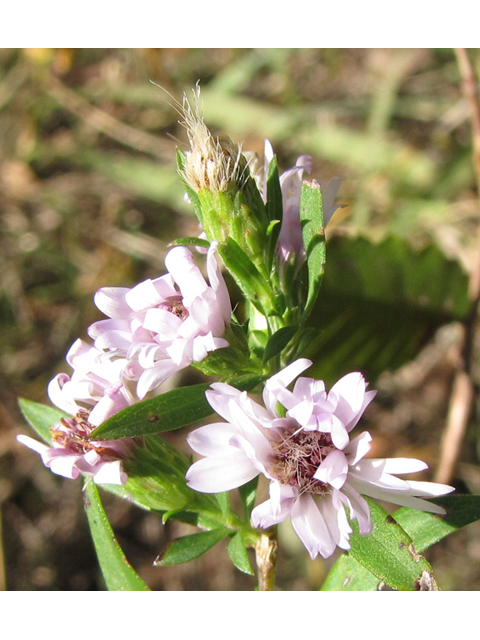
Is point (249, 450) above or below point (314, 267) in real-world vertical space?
below

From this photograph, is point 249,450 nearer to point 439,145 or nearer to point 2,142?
point 439,145

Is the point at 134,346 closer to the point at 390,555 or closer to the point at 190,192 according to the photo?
the point at 190,192

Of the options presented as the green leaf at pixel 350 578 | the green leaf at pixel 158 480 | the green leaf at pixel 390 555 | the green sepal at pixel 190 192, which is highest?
the green sepal at pixel 190 192

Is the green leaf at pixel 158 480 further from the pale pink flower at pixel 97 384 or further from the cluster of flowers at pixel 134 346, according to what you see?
the pale pink flower at pixel 97 384

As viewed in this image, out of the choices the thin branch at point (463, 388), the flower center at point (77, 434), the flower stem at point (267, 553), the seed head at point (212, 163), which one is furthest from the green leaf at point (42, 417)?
the thin branch at point (463, 388)

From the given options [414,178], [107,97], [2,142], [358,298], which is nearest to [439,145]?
[414,178]

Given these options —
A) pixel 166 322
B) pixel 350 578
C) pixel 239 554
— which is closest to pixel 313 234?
pixel 166 322
